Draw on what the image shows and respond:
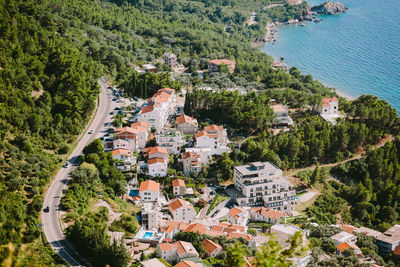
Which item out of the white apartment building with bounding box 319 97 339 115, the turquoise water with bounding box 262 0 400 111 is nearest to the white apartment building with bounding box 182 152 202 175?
the white apartment building with bounding box 319 97 339 115

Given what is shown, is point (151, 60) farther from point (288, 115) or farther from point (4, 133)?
point (4, 133)

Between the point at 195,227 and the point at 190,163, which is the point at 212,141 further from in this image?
the point at 195,227

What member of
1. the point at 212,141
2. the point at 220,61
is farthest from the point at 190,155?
the point at 220,61

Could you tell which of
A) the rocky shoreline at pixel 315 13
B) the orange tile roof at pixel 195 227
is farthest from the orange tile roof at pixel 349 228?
the rocky shoreline at pixel 315 13

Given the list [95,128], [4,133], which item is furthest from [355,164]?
[4,133]

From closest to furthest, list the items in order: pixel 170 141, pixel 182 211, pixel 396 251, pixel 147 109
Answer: pixel 396 251
pixel 182 211
pixel 170 141
pixel 147 109

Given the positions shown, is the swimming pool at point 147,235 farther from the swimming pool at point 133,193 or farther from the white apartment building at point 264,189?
the white apartment building at point 264,189
